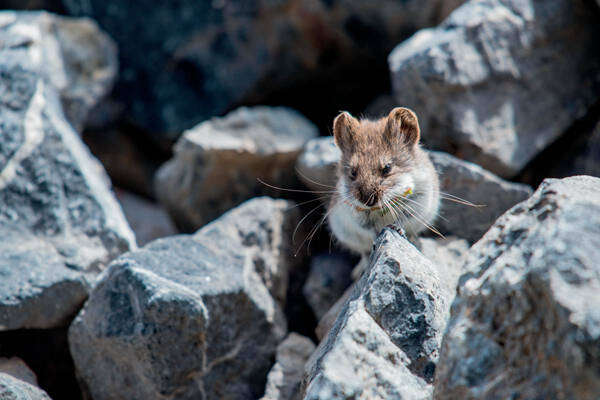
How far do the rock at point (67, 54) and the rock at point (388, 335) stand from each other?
14.0 ft

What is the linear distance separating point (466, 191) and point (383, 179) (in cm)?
119

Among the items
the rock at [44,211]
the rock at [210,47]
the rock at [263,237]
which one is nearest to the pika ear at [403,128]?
the rock at [263,237]

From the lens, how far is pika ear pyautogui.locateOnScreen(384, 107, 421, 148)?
4777 millimetres

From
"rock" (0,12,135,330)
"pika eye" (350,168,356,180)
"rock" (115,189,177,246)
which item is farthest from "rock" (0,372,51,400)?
"rock" (115,189,177,246)

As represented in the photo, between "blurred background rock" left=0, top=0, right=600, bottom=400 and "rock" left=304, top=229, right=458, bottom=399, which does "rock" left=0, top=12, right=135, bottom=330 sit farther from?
"rock" left=304, top=229, right=458, bottom=399

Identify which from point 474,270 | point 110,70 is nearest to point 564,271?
point 474,270

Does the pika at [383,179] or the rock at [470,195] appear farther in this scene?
the rock at [470,195]

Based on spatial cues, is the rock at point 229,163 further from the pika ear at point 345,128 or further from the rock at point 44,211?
the pika ear at point 345,128

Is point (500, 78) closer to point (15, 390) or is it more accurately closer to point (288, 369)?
point (288, 369)

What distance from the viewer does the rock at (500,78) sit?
5.74 m

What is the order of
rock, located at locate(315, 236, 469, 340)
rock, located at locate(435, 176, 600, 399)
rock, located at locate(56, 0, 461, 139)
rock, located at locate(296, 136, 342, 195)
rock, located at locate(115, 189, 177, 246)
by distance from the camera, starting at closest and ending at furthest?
rock, located at locate(435, 176, 600, 399) < rock, located at locate(315, 236, 469, 340) < rock, located at locate(296, 136, 342, 195) < rock, located at locate(115, 189, 177, 246) < rock, located at locate(56, 0, 461, 139)

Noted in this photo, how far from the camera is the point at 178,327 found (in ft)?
13.5

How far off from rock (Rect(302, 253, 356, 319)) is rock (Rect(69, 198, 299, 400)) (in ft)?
2.02

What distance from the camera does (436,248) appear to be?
5.05 meters
